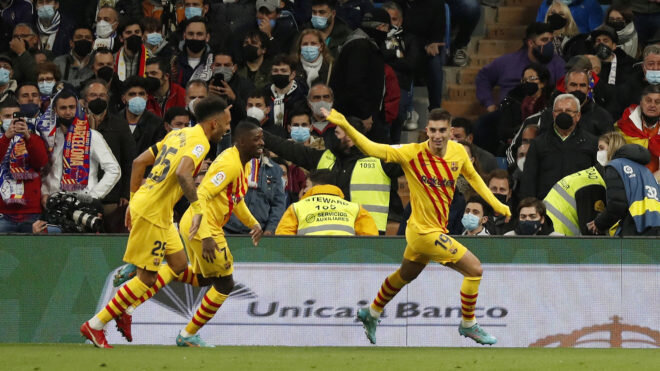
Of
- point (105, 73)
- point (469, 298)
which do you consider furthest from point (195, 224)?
point (105, 73)

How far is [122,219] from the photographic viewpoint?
14.2 m

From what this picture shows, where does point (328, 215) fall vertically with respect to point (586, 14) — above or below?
below

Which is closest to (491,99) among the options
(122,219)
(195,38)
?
(195,38)

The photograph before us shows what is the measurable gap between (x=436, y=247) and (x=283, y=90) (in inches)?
175

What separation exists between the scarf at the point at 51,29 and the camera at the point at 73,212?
437 centimetres

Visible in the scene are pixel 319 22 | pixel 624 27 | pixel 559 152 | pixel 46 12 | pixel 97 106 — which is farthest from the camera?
pixel 46 12

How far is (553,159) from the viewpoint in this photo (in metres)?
13.9

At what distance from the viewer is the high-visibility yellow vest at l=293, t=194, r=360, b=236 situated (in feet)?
42.3

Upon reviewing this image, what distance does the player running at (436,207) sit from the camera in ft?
38.3

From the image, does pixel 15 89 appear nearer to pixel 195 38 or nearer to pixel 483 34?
pixel 195 38

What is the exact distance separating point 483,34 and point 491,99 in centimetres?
251

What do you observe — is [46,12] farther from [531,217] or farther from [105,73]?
[531,217]

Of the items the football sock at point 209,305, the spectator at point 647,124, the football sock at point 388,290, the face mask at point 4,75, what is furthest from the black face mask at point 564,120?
the face mask at point 4,75

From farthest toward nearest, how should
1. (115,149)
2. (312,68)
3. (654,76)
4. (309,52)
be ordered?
(312,68) < (309,52) < (654,76) < (115,149)
